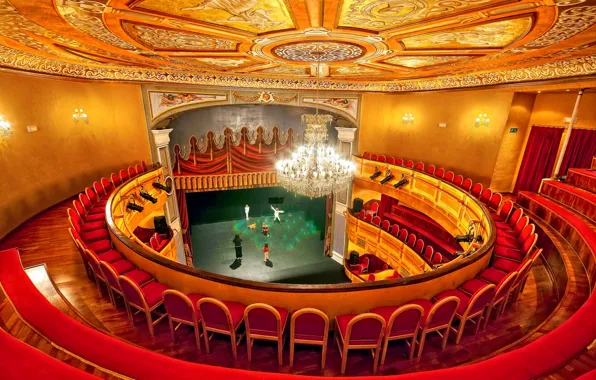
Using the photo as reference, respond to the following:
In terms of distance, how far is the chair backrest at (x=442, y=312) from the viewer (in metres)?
3.06

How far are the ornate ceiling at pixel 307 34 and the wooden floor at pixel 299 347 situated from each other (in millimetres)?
3135

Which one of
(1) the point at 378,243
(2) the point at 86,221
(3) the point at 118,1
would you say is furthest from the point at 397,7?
(1) the point at 378,243

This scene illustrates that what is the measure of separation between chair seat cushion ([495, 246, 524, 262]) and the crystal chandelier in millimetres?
2935

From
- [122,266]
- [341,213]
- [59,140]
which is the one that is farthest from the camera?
[341,213]

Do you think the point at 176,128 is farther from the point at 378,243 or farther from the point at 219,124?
the point at 378,243

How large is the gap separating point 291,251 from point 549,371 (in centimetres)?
1008

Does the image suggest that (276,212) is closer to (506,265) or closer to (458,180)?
(458,180)

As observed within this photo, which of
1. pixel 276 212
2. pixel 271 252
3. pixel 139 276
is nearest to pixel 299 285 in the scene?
pixel 139 276

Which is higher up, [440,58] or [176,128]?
[440,58]

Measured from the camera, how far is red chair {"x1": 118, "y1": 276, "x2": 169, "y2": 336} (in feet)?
10.7

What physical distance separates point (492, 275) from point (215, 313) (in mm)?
3868

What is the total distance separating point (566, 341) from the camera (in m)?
2.54

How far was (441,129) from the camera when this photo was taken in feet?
30.5

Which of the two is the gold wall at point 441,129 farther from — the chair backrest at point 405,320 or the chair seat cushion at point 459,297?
the chair backrest at point 405,320
